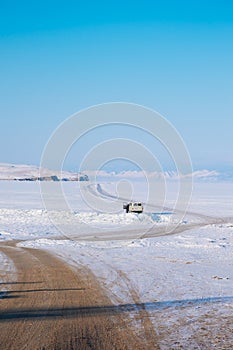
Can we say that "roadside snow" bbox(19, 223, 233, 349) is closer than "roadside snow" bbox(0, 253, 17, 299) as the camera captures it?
Yes

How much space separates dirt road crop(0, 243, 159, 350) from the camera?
658cm

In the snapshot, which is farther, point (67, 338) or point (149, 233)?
point (149, 233)

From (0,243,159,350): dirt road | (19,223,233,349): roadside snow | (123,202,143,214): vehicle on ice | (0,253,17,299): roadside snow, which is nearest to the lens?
(0,243,159,350): dirt road

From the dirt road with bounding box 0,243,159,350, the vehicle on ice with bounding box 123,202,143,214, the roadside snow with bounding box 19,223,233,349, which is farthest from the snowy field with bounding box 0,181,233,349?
the vehicle on ice with bounding box 123,202,143,214

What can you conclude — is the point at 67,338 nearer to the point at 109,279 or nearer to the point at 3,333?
the point at 3,333

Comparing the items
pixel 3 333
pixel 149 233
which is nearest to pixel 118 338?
pixel 3 333

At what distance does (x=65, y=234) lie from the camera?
29484mm

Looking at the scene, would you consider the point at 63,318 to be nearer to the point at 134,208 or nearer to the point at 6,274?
the point at 6,274

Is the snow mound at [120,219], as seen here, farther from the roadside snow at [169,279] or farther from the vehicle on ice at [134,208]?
the roadside snow at [169,279]

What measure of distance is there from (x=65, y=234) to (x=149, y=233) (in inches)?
225

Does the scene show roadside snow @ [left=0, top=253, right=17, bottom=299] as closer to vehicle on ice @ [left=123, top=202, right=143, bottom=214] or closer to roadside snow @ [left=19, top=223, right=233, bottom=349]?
roadside snow @ [left=19, top=223, right=233, bottom=349]

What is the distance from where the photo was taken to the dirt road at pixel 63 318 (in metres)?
6.58

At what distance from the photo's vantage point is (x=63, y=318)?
7.91 meters

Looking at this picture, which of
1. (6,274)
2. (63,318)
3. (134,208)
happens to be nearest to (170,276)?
(6,274)
